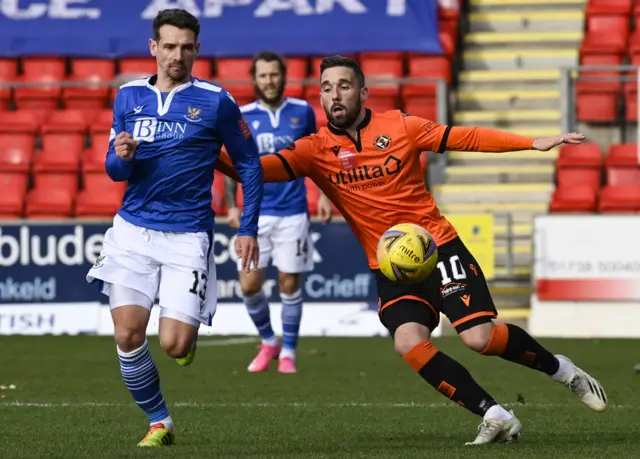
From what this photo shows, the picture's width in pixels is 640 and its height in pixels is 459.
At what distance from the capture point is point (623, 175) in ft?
54.5

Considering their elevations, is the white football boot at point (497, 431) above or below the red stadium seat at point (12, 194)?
below

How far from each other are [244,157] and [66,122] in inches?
445

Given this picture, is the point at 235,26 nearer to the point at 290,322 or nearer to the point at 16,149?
the point at 16,149

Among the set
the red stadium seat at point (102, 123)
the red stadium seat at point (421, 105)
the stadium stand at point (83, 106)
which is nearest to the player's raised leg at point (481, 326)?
the stadium stand at point (83, 106)

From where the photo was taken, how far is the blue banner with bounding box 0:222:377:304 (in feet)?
51.0

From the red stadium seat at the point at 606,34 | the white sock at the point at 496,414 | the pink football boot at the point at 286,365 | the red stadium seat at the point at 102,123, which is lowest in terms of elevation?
the pink football boot at the point at 286,365

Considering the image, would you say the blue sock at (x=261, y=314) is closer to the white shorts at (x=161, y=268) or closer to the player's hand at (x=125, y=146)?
the white shorts at (x=161, y=268)

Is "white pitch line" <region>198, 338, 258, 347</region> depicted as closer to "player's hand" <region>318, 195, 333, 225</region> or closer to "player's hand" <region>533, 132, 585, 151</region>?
"player's hand" <region>318, 195, 333, 225</region>

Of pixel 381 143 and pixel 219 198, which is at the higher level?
pixel 381 143

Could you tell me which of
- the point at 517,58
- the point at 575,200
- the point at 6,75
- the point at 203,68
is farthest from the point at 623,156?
the point at 6,75

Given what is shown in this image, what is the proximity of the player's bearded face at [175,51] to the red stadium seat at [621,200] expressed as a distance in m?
9.61

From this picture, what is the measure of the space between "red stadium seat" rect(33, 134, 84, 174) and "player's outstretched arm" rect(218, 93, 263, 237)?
34.2 feet

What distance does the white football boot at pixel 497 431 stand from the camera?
23.0 ft

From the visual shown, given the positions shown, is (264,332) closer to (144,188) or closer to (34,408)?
(34,408)
